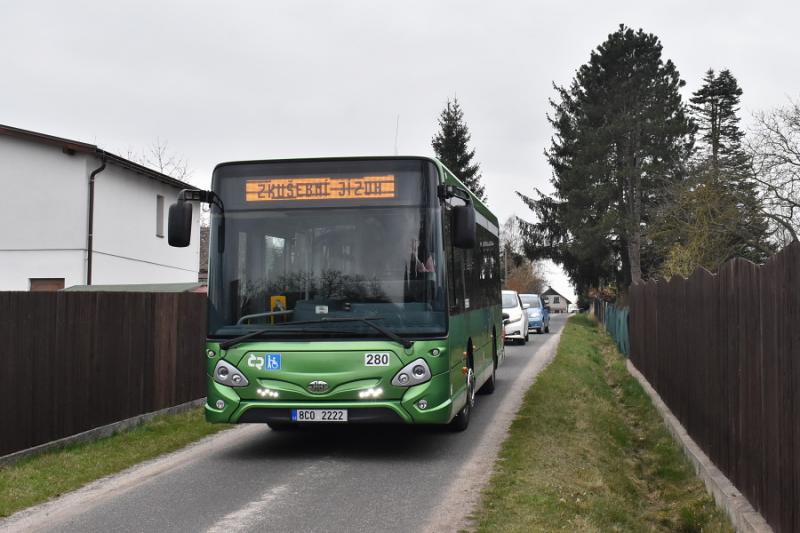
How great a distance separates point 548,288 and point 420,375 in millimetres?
164295

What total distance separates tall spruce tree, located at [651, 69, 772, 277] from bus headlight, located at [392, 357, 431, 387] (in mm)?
23736

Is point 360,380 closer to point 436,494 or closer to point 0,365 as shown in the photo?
point 436,494

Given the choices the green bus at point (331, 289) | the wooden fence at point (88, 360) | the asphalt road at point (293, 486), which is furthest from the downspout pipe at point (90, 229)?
the green bus at point (331, 289)

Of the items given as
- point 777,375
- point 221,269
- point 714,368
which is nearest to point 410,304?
point 221,269

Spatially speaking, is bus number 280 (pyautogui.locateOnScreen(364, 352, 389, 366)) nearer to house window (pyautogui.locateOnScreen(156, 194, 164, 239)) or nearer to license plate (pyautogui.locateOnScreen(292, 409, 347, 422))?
license plate (pyautogui.locateOnScreen(292, 409, 347, 422))

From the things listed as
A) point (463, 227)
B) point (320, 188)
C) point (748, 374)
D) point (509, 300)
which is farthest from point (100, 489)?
point (509, 300)

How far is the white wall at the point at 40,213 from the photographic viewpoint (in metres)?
26.0

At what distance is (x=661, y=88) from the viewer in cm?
4709

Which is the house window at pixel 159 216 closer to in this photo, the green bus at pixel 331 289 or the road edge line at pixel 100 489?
the road edge line at pixel 100 489

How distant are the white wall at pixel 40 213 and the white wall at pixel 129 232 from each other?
635mm

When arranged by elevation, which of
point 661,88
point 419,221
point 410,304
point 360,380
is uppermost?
point 661,88

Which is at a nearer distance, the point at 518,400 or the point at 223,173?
the point at 223,173

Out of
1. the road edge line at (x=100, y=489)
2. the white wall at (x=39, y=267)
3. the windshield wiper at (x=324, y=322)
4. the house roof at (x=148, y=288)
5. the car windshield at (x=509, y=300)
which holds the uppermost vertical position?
the white wall at (x=39, y=267)

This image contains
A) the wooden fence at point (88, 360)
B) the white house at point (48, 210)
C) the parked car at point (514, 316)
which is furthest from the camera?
the parked car at point (514, 316)
